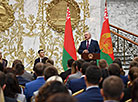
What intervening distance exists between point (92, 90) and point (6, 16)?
7.36 metres

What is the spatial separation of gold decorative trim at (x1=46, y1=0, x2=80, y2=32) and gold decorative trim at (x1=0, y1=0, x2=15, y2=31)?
1.30 meters

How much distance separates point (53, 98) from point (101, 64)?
3.46m

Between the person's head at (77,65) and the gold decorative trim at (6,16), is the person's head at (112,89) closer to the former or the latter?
the person's head at (77,65)

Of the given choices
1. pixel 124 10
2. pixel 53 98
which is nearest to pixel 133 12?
pixel 124 10

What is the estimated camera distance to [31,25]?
9.48 meters

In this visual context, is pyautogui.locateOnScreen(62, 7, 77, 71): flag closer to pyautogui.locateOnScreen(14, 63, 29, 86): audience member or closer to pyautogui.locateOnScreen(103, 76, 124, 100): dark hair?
pyautogui.locateOnScreen(14, 63, 29, 86): audience member

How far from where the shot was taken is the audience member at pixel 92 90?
275 cm

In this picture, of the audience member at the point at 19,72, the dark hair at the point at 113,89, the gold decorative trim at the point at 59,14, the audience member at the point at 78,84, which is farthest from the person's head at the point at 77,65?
the gold decorative trim at the point at 59,14

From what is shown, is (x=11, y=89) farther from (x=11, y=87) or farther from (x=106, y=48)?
(x=106, y=48)

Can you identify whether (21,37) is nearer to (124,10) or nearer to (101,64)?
(101,64)

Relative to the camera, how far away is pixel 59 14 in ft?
31.3

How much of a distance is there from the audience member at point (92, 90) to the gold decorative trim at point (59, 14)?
6665 millimetres

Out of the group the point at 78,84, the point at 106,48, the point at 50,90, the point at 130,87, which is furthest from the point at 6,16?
the point at 50,90

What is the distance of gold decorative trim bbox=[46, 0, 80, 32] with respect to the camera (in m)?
9.50
